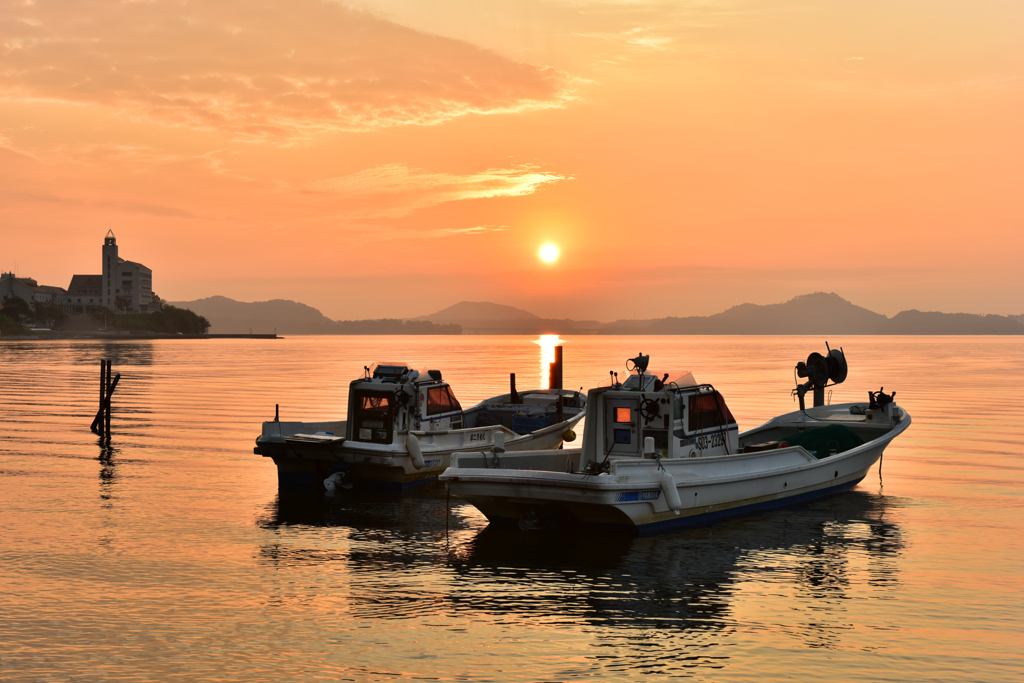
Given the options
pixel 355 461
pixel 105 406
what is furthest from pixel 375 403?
pixel 105 406

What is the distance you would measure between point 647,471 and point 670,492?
71 centimetres

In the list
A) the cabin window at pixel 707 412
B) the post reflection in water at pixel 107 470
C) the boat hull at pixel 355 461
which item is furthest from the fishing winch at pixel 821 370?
the post reflection in water at pixel 107 470

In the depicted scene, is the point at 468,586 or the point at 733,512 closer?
the point at 468,586

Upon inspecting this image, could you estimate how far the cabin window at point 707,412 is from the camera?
2226 centimetres

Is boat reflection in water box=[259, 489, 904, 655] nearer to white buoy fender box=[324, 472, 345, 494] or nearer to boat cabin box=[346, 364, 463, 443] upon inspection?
Answer: white buoy fender box=[324, 472, 345, 494]

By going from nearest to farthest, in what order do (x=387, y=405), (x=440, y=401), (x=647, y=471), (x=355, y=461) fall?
(x=647, y=471) → (x=355, y=461) → (x=387, y=405) → (x=440, y=401)

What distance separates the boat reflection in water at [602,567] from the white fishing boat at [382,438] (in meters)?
2.25

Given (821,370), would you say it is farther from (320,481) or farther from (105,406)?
(105,406)

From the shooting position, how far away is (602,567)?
17766 millimetres

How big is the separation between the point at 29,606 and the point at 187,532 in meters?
6.12

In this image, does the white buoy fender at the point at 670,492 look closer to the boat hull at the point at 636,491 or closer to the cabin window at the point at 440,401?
the boat hull at the point at 636,491

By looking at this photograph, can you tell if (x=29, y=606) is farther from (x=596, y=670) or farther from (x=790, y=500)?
(x=790, y=500)

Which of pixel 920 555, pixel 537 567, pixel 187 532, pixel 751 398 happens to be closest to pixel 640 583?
pixel 537 567

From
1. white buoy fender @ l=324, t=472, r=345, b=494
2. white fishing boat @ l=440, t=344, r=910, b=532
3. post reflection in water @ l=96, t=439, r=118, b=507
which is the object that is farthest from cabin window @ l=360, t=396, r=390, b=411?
post reflection in water @ l=96, t=439, r=118, b=507
